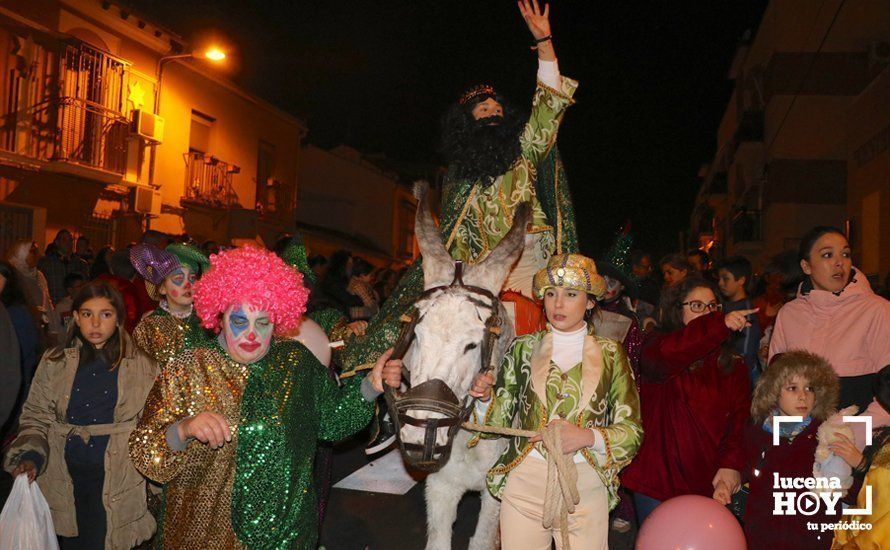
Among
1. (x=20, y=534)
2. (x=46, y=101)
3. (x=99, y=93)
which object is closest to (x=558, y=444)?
(x=20, y=534)

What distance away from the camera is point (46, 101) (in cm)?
1658

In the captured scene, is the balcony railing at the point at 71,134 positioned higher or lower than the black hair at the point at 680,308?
higher

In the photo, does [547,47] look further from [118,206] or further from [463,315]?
[118,206]

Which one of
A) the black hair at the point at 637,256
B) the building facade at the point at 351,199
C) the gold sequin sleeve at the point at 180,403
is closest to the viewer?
the gold sequin sleeve at the point at 180,403

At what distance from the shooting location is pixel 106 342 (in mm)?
4652

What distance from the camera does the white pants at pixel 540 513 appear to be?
139 inches

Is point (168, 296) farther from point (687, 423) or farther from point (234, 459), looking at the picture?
point (687, 423)

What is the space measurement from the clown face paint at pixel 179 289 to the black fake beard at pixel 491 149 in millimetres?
2224

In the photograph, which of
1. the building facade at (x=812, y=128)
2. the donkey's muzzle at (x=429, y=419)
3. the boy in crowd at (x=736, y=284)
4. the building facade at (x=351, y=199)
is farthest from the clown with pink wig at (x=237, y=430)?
the building facade at (x=351, y=199)

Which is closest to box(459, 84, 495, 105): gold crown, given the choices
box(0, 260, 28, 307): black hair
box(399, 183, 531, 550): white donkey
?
box(399, 183, 531, 550): white donkey

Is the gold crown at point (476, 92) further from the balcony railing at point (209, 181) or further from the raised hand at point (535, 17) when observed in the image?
the balcony railing at point (209, 181)

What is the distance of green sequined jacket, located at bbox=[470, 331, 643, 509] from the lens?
3.53 meters

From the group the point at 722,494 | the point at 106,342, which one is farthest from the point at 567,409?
the point at 106,342

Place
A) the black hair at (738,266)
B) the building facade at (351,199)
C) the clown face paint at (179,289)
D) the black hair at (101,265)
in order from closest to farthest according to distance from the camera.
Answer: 1. the clown face paint at (179,289)
2. the black hair at (738,266)
3. the black hair at (101,265)
4. the building facade at (351,199)
